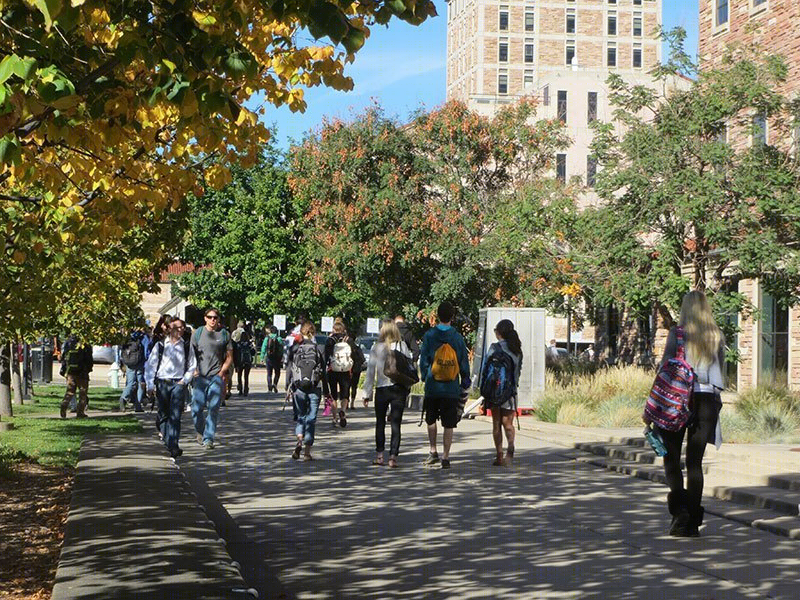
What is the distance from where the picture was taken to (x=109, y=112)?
7438 mm

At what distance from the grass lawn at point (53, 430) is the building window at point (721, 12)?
18113mm

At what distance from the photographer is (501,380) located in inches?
623

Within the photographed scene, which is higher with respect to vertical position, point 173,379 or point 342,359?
point 342,359

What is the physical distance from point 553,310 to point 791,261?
11.5m

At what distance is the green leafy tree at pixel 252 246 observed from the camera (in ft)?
213

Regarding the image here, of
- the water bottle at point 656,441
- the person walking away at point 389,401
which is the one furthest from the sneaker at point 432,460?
the water bottle at point 656,441

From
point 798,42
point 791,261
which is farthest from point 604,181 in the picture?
point 798,42

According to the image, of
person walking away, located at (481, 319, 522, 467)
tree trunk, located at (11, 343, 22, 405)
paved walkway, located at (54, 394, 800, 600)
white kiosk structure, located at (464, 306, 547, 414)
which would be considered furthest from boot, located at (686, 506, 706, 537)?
tree trunk, located at (11, 343, 22, 405)

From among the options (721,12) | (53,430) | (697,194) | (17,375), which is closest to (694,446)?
(53,430)

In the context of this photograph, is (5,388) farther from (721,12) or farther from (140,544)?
(721,12)

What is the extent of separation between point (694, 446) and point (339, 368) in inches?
506

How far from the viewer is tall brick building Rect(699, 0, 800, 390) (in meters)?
29.8

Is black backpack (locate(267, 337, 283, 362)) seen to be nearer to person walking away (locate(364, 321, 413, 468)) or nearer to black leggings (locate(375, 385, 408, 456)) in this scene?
person walking away (locate(364, 321, 413, 468))

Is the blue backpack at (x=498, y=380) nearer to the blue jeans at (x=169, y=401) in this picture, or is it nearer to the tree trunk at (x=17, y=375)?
the blue jeans at (x=169, y=401)
